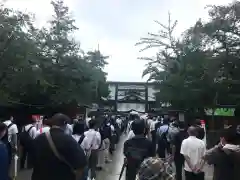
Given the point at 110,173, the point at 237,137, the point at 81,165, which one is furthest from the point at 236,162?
the point at 110,173

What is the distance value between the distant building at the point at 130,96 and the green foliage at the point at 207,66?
3315 centimetres

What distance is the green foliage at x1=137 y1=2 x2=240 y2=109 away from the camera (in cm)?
1989

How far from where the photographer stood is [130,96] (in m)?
61.4

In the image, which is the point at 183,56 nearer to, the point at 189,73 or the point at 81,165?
the point at 189,73

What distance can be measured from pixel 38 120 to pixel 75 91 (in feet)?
45.8

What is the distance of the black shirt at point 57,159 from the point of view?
14.3ft

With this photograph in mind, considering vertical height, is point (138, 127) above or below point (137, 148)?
above

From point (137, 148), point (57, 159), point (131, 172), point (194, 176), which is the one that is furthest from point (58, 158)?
point (194, 176)

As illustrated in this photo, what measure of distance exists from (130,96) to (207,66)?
41544mm

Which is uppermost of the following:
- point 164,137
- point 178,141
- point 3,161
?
point 3,161

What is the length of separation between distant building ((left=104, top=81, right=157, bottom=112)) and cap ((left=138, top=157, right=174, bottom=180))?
5554cm

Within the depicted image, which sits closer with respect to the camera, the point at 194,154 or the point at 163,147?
the point at 194,154

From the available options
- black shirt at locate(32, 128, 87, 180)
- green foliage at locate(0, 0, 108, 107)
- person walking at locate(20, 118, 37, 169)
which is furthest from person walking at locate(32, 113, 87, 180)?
green foliage at locate(0, 0, 108, 107)

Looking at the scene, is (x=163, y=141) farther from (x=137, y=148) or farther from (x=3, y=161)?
(x=3, y=161)
